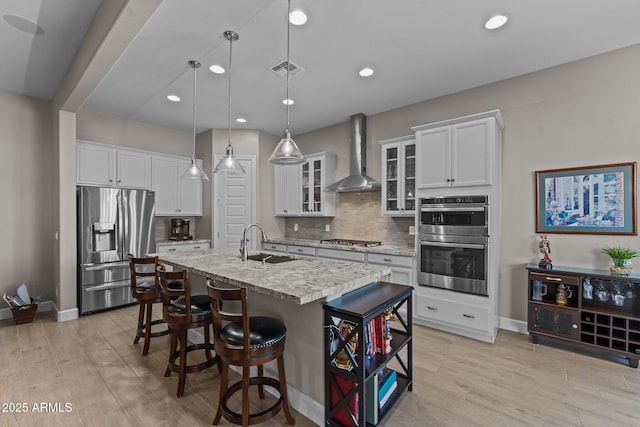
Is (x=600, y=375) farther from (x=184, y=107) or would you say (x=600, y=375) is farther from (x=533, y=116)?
(x=184, y=107)

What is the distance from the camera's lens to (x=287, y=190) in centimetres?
548

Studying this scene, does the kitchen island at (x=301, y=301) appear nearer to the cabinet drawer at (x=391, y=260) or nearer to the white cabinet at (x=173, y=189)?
the cabinet drawer at (x=391, y=260)

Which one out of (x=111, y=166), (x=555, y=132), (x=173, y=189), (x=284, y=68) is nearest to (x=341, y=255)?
(x=284, y=68)

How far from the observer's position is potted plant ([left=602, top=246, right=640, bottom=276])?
2674mm

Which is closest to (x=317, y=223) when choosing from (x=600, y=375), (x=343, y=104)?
(x=343, y=104)

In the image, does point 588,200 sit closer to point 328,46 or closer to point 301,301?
point 328,46

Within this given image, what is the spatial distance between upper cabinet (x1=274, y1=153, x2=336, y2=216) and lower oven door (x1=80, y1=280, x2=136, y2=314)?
8.81 feet

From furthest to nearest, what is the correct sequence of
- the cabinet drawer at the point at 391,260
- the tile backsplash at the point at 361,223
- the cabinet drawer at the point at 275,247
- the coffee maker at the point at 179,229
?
the coffee maker at the point at 179,229 < the cabinet drawer at the point at 275,247 < the tile backsplash at the point at 361,223 < the cabinet drawer at the point at 391,260

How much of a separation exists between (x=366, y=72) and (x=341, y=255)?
7.86 feet

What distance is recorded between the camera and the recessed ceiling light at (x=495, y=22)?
2.38m

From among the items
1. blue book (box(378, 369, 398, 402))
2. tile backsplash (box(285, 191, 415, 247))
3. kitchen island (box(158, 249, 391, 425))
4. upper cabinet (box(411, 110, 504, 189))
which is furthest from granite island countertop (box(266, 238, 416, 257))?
blue book (box(378, 369, 398, 402))

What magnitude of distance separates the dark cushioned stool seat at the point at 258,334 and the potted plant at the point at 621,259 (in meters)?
3.07

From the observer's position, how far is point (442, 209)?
341 centimetres

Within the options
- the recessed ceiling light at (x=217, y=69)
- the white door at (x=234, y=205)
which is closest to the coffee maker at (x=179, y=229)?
the white door at (x=234, y=205)
